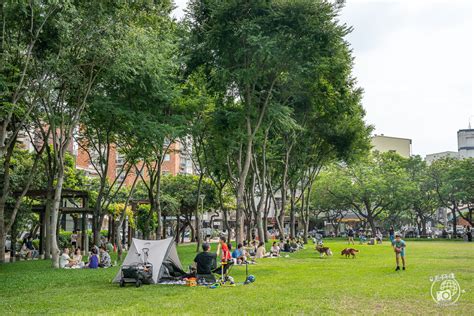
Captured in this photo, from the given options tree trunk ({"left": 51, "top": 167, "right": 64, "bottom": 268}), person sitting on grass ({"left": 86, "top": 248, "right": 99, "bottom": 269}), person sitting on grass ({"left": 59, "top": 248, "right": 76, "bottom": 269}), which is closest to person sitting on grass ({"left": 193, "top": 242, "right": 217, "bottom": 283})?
person sitting on grass ({"left": 86, "top": 248, "right": 99, "bottom": 269})

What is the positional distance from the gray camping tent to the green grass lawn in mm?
947

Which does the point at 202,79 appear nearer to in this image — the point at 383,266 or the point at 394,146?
the point at 383,266

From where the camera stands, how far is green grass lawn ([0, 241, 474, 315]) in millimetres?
11633

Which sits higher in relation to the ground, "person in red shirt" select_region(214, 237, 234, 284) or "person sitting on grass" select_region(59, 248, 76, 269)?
"person in red shirt" select_region(214, 237, 234, 284)

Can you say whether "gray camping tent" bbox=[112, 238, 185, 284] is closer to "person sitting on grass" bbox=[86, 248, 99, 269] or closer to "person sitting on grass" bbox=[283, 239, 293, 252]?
"person sitting on grass" bbox=[86, 248, 99, 269]

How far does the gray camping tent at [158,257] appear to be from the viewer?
16984 millimetres

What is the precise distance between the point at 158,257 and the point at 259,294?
471 cm

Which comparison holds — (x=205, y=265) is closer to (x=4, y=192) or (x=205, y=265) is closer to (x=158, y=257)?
(x=158, y=257)

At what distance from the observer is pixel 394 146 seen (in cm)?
10219

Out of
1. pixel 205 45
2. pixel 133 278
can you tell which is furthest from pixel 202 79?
pixel 133 278

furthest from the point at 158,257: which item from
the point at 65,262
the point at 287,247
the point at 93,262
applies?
the point at 287,247

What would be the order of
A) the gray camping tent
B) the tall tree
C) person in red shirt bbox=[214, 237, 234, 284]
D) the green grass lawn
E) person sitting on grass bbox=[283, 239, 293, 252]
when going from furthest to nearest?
person sitting on grass bbox=[283, 239, 293, 252], the tall tree, the gray camping tent, person in red shirt bbox=[214, 237, 234, 284], the green grass lawn

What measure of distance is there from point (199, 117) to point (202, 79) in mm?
3530

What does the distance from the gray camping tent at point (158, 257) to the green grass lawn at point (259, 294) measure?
0.95 metres
